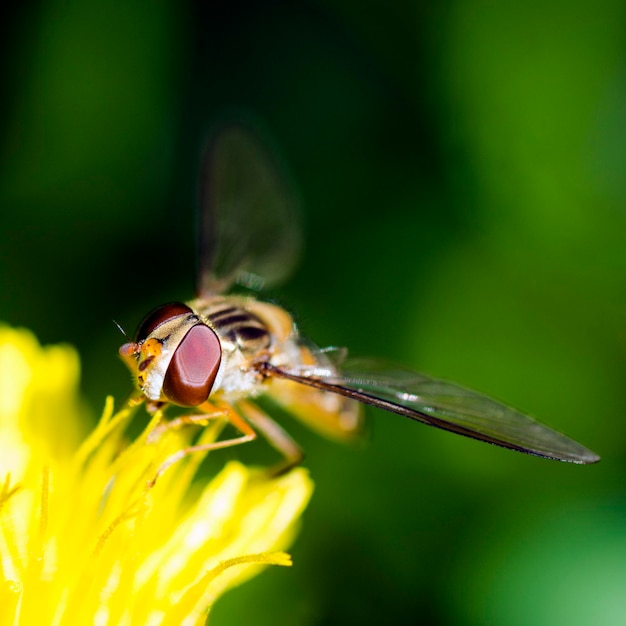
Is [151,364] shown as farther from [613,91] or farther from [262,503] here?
[613,91]

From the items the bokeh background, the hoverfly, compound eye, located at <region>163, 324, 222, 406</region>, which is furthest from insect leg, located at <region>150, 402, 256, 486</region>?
the bokeh background

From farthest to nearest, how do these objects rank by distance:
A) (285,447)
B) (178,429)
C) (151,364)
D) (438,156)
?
(438,156) → (285,447) → (178,429) → (151,364)

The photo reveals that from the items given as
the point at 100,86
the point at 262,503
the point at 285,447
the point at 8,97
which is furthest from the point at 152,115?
the point at 262,503

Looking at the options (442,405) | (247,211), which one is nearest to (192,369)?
(442,405)

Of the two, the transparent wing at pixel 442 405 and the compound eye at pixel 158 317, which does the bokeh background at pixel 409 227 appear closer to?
the transparent wing at pixel 442 405

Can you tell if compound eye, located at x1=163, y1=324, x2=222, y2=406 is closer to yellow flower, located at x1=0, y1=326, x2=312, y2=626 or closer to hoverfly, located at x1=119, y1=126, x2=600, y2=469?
hoverfly, located at x1=119, y1=126, x2=600, y2=469

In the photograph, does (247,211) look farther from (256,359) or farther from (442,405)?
(442,405)
